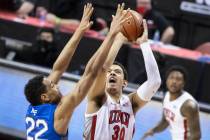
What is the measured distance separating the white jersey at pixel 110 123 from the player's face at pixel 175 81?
2080 millimetres

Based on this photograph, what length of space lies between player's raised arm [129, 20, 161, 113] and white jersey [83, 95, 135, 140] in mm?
147

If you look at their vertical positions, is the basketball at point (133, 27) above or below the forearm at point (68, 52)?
above

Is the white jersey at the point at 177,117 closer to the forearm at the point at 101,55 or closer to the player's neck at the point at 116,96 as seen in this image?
the player's neck at the point at 116,96

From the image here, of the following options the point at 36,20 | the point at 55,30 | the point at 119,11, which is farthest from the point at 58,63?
the point at 36,20

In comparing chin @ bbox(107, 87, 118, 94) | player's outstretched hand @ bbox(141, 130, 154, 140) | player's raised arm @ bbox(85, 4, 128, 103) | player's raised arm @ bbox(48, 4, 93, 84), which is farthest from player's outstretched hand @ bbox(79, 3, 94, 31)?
player's outstretched hand @ bbox(141, 130, 154, 140)

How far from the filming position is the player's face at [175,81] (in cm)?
749

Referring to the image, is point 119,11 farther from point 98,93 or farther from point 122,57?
point 122,57

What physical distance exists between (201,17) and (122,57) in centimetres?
269

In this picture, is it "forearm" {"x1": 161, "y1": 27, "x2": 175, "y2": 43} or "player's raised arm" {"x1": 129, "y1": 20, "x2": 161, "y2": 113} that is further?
"forearm" {"x1": 161, "y1": 27, "x2": 175, "y2": 43}

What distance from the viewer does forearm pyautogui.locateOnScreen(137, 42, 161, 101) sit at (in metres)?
5.36

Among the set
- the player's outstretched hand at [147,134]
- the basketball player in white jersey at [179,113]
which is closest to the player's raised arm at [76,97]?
the basketball player in white jersey at [179,113]

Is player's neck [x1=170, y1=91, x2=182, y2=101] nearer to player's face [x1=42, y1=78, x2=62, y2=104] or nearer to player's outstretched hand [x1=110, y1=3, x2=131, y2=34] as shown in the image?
player's face [x1=42, y1=78, x2=62, y2=104]

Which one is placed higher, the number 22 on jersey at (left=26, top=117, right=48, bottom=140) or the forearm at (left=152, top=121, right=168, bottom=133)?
the number 22 on jersey at (left=26, top=117, right=48, bottom=140)

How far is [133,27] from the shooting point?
541cm
